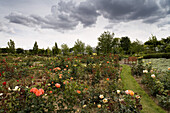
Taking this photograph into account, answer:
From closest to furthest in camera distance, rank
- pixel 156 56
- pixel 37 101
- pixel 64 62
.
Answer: pixel 37 101
pixel 64 62
pixel 156 56

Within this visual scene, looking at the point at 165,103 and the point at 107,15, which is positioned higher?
the point at 107,15

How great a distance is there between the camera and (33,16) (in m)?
6.46

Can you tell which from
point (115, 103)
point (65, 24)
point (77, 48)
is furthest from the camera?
point (77, 48)

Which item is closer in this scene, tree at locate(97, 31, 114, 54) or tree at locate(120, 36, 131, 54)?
tree at locate(97, 31, 114, 54)

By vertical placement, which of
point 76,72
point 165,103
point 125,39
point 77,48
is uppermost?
point 125,39

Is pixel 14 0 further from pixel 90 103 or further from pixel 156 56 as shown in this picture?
pixel 156 56

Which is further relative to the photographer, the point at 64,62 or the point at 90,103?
the point at 64,62

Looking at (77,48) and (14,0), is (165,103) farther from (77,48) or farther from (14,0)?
(77,48)

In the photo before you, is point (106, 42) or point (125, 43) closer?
point (106, 42)

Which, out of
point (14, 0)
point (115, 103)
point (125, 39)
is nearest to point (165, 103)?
point (115, 103)

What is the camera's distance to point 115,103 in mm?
2648

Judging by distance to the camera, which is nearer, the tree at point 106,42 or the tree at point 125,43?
the tree at point 106,42

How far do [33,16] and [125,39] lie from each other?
131 feet

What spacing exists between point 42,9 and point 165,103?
6.46 meters
